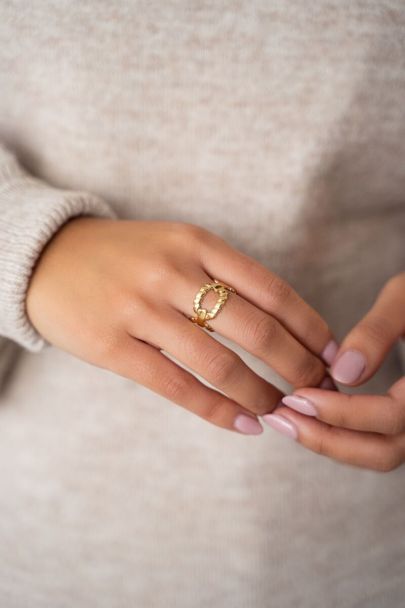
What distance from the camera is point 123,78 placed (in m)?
0.68

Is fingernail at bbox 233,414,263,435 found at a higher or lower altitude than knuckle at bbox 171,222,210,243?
lower

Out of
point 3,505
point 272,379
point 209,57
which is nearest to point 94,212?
point 209,57

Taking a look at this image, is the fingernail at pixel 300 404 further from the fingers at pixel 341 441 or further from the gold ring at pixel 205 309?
the gold ring at pixel 205 309

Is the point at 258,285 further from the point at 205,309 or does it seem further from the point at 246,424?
the point at 246,424

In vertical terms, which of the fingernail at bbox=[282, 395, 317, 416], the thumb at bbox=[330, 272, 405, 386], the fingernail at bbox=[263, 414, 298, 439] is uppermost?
the thumb at bbox=[330, 272, 405, 386]

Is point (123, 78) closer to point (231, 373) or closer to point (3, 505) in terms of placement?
point (231, 373)

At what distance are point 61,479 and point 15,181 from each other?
447 mm

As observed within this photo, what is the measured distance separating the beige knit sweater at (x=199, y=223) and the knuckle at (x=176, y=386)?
0.18m

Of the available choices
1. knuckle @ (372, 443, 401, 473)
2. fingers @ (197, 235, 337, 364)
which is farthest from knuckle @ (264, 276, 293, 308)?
knuckle @ (372, 443, 401, 473)

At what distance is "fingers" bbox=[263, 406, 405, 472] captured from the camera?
0.64 m

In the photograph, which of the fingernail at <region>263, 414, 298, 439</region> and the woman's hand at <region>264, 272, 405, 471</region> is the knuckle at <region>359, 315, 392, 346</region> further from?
the fingernail at <region>263, 414, 298, 439</region>

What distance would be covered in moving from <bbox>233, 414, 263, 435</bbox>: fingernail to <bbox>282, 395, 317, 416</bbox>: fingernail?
47mm

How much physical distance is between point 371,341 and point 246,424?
184mm

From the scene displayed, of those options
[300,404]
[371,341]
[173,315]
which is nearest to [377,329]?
[371,341]
